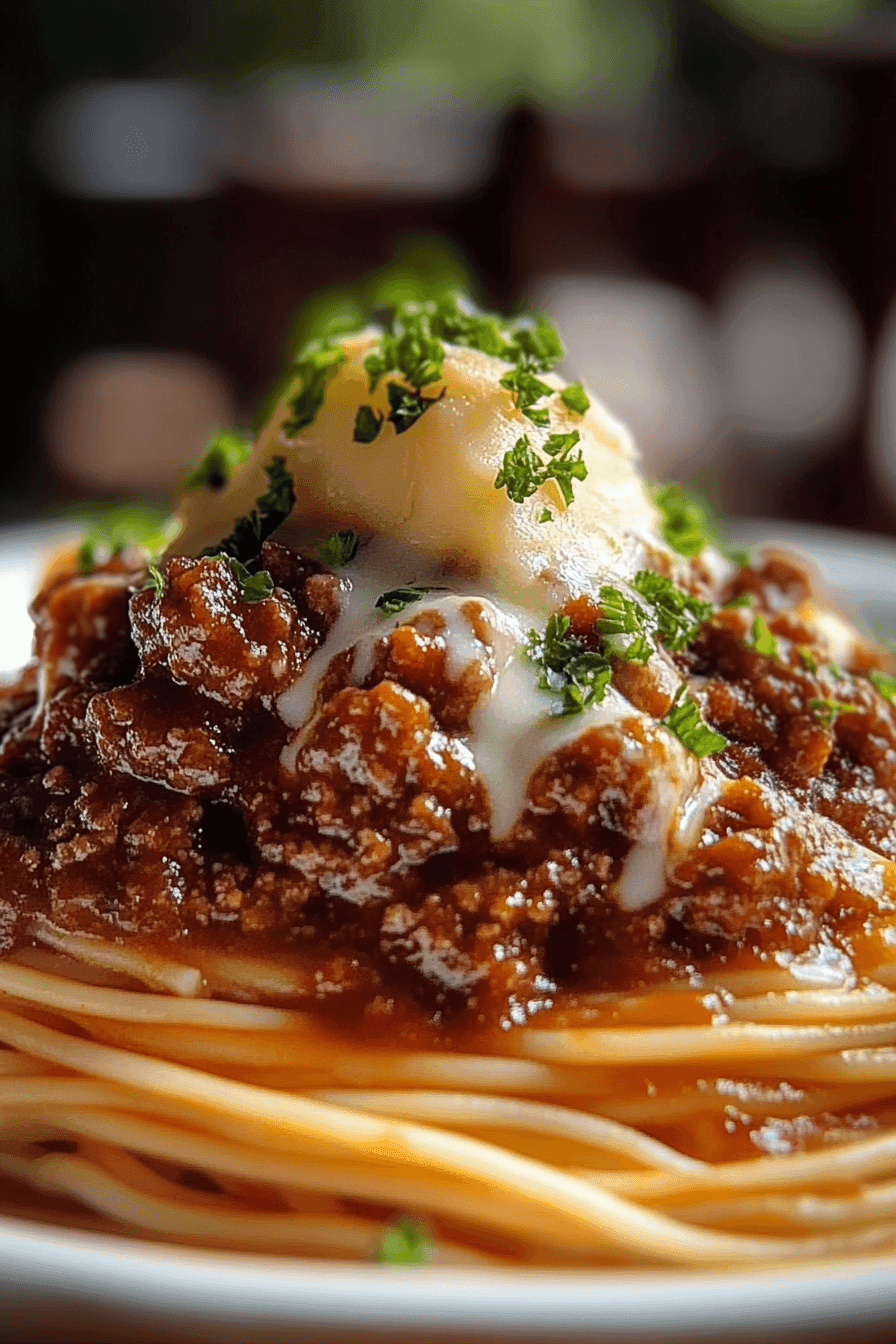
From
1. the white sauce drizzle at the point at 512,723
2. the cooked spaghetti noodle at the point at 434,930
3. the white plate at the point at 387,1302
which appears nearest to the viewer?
the white plate at the point at 387,1302

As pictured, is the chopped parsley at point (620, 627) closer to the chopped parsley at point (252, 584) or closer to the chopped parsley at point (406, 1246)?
the chopped parsley at point (252, 584)

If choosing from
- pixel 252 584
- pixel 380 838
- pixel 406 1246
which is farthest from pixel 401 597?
pixel 406 1246

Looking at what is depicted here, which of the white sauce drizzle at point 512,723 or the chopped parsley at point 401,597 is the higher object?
the chopped parsley at point 401,597

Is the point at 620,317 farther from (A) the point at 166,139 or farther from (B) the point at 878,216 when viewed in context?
(A) the point at 166,139

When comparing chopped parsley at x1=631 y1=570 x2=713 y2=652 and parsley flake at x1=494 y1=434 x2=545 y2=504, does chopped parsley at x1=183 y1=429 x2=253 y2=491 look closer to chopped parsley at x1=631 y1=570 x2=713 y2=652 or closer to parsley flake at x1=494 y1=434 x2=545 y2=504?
parsley flake at x1=494 y1=434 x2=545 y2=504

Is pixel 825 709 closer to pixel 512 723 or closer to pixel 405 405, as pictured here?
pixel 512 723

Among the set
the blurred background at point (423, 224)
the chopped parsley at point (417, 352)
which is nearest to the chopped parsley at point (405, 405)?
the chopped parsley at point (417, 352)
